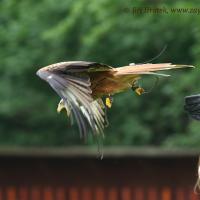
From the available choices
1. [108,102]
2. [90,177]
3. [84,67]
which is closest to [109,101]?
[108,102]

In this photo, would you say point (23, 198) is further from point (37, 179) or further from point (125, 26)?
point (125, 26)

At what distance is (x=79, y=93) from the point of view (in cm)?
321

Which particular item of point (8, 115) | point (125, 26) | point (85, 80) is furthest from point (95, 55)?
point (85, 80)

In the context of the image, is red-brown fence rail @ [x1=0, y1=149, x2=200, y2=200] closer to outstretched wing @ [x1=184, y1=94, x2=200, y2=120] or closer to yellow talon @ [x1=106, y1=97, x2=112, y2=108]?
yellow talon @ [x1=106, y1=97, x2=112, y2=108]

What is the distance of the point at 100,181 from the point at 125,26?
8.30 feet

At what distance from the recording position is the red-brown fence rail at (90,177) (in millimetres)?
8812

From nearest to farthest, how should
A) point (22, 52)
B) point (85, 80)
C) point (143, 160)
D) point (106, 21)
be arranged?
point (85, 80)
point (143, 160)
point (106, 21)
point (22, 52)

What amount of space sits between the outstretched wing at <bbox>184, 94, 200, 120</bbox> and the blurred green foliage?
7580 mm

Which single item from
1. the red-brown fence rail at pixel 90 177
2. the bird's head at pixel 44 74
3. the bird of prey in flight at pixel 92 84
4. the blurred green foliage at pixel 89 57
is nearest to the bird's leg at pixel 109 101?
the bird of prey in flight at pixel 92 84

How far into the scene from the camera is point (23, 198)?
9148 mm

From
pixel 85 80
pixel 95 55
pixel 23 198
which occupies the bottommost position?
pixel 23 198

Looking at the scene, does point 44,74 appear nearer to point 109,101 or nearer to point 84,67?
point 84,67

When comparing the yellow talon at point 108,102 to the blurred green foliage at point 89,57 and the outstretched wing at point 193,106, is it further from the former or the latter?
the blurred green foliage at point 89,57

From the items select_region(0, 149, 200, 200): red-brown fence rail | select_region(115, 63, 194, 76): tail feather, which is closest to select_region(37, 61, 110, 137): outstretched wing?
select_region(115, 63, 194, 76): tail feather
